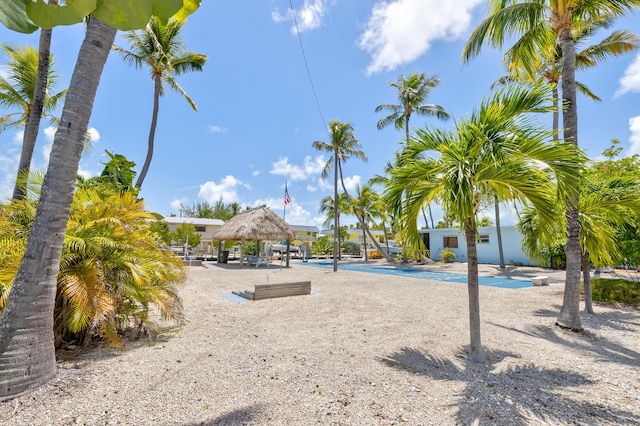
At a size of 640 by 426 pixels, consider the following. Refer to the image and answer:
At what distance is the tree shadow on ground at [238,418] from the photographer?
2670mm

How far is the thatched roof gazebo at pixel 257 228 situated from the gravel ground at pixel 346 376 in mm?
12256

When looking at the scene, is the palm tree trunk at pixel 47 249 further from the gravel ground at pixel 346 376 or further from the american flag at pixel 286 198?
the american flag at pixel 286 198

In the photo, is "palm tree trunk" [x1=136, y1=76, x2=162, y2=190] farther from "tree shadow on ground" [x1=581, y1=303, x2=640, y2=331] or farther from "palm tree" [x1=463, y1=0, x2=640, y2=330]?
"tree shadow on ground" [x1=581, y1=303, x2=640, y2=331]

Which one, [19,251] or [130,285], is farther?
[130,285]

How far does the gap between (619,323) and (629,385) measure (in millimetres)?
4315

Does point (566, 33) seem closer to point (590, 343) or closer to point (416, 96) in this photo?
point (590, 343)

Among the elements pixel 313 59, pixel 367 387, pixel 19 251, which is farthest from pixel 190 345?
pixel 313 59

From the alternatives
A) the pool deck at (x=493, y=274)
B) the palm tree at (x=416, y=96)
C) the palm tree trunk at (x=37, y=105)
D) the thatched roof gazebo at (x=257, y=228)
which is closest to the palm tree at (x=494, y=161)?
the palm tree trunk at (x=37, y=105)

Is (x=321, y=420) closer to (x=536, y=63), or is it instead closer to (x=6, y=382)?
(x=6, y=382)

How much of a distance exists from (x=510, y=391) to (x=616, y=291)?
28.5 feet

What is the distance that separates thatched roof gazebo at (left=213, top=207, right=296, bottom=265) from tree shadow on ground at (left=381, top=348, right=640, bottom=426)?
15.5 meters

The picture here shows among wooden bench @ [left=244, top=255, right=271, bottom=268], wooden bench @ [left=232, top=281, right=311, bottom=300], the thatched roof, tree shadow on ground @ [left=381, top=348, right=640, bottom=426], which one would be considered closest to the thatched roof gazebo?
the thatched roof

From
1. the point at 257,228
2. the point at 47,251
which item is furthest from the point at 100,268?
the point at 257,228

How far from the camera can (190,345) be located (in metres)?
4.72
